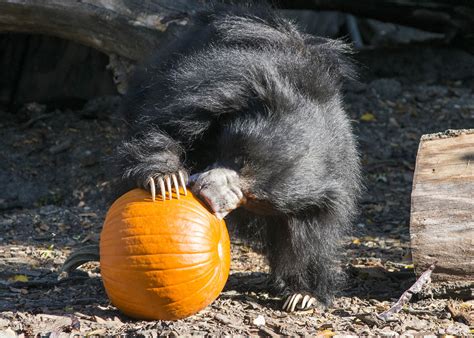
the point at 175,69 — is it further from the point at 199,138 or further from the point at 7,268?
the point at 7,268

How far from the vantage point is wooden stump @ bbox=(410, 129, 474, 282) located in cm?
441

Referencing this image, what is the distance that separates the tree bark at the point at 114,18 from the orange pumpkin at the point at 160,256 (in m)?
2.67

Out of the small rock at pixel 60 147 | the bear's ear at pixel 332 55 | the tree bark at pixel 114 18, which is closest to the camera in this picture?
the bear's ear at pixel 332 55

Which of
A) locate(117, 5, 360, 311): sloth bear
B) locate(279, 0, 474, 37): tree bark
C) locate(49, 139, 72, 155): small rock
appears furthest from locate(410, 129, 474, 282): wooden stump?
locate(49, 139, 72, 155): small rock

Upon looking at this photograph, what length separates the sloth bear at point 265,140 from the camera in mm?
4129

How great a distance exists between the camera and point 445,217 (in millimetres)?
4430

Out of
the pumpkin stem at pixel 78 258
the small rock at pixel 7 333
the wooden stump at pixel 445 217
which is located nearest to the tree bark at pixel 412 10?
the wooden stump at pixel 445 217

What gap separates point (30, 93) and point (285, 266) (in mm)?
4415

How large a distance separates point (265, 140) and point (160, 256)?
2.67 ft

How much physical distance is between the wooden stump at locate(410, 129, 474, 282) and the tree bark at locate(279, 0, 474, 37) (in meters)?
3.05

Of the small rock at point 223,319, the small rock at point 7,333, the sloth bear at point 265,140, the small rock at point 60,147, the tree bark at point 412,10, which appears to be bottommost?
the small rock at point 7,333

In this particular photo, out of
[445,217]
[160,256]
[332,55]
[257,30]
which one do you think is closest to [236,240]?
[332,55]

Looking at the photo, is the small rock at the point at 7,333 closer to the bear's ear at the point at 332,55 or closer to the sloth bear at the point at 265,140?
the sloth bear at the point at 265,140

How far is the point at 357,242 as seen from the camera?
5957mm
